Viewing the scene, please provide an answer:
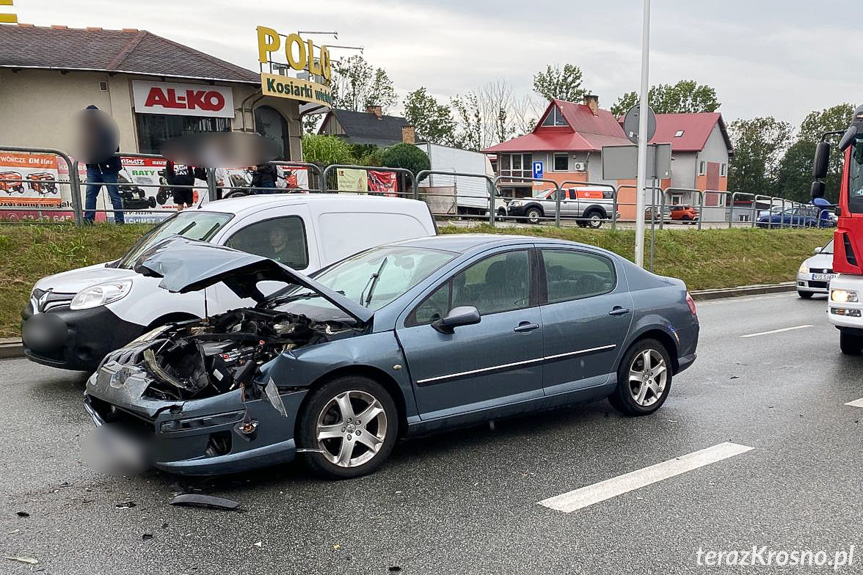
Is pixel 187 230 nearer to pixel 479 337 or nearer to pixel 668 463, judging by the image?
pixel 479 337

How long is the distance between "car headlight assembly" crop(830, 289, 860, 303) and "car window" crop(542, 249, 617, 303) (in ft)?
12.3

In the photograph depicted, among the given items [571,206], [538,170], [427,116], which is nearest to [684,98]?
[427,116]

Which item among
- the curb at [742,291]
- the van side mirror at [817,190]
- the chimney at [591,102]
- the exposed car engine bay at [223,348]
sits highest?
the chimney at [591,102]

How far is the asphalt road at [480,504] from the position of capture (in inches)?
132

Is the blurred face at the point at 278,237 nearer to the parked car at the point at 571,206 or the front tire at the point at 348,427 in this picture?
the front tire at the point at 348,427

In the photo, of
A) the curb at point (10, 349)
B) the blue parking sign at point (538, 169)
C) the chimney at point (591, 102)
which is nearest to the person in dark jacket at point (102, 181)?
the curb at point (10, 349)

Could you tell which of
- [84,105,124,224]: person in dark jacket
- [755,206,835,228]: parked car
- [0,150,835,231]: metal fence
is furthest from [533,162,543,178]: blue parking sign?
[84,105,124,224]: person in dark jacket

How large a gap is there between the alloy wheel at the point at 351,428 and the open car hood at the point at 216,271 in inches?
20.6

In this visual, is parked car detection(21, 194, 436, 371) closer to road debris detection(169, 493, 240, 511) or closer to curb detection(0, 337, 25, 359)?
curb detection(0, 337, 25, 359)

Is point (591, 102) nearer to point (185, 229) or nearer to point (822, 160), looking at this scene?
point (822, 160)

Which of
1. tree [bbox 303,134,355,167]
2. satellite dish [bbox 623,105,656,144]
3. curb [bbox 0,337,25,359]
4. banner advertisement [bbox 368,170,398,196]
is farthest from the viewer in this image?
tree [bbox 303,134,355,167]

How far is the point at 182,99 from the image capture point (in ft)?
59.9

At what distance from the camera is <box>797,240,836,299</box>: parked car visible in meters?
14.3

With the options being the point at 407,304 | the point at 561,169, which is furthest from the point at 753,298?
the point at 561,169
